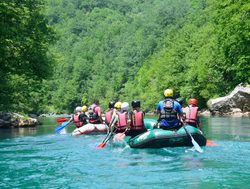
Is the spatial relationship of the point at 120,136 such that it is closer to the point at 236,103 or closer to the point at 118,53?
the point at 236,103

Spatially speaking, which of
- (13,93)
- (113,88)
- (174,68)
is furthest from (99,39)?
(13,93)

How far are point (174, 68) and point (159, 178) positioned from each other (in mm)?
58014

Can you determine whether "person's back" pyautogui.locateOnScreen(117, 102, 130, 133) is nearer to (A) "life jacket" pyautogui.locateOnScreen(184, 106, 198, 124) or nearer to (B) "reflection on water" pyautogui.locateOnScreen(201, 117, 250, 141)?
(A) "life jacket" pyautogui.locateOnScreen(184, 106, 198, 124)

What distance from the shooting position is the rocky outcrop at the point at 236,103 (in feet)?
129

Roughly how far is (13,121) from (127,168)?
69.3 ft

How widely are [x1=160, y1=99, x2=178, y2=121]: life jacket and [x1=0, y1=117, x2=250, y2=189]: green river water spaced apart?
0.88 meters

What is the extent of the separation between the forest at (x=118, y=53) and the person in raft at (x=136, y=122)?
7613 millimetres

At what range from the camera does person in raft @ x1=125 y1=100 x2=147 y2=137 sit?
1333 centimetres

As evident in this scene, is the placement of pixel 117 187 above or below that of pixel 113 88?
below

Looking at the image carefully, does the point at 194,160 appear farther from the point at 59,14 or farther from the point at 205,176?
the point at 59,14

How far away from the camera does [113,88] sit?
347 feet

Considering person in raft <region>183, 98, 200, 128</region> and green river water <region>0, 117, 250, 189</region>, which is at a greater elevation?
person in raft <region>183, 98, 200, 128</region>

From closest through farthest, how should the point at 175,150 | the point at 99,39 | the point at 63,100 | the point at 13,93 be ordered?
the point at 175,150, the point at 13,93, the point at 63,100, the point at 99,39

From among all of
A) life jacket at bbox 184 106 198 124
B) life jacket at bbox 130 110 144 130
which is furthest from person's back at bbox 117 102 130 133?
life jacket at bbox 184 106 198 124
